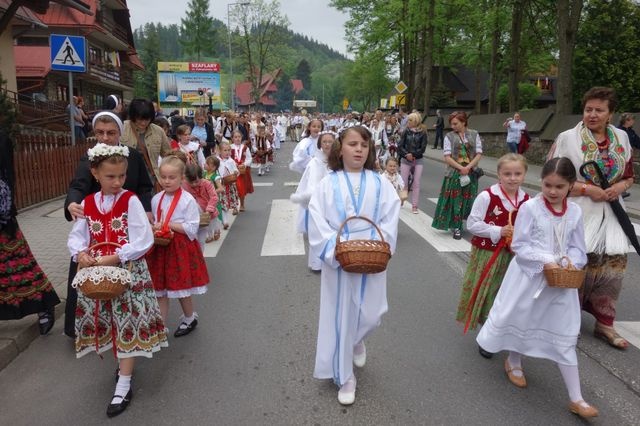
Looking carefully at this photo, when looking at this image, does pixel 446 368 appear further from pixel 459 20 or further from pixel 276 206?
pixel 459 20

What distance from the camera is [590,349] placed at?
4.03m

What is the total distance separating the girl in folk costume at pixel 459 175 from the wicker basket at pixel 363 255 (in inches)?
206

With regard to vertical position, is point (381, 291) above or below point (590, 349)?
above

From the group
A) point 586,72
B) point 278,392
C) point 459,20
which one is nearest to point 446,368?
point 278,392

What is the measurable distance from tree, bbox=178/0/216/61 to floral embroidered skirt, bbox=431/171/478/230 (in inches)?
3204

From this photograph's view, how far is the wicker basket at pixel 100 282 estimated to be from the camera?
9.43 feet

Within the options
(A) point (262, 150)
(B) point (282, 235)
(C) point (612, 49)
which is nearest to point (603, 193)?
(B) point (282, 235)

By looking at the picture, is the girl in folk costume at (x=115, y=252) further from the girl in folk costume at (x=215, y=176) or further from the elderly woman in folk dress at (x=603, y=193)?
the girl in folk costume at (x=215, y=176)

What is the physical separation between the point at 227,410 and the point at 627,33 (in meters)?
30.4

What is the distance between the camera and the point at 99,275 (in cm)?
290

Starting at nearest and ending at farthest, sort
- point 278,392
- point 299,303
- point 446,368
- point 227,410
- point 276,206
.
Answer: point 227,410
point 278,392
point 446,368
point 299,303
point 276,206

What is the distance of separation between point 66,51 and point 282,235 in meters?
4.65

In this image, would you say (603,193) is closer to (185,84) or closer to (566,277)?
(566,277)

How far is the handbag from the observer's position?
12.8 ft
